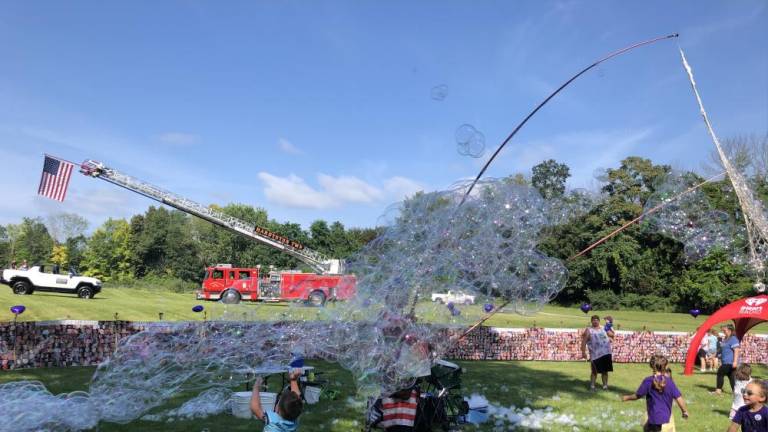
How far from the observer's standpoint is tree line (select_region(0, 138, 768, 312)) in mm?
27228

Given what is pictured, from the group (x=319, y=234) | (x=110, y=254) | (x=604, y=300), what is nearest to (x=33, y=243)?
(x=110, y=254)

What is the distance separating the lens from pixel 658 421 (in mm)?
5879

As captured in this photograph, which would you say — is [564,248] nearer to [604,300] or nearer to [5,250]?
[604,300]

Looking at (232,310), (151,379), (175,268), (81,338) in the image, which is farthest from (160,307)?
(175,268)

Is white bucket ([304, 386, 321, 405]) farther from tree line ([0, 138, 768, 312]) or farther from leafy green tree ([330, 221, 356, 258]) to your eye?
leafy green tree ([330, 221, 356, 258])

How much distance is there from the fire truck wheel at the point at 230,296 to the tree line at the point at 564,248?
6744 millimetres

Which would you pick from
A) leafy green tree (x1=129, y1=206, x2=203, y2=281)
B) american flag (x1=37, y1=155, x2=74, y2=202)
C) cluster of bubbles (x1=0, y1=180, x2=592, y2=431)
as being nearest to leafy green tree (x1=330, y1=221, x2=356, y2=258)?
leafy green tree (x1=129, y1=206, x2=203, y2=281)

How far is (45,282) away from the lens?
25312 mm

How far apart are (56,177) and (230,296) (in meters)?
10.4

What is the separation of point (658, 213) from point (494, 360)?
823cm

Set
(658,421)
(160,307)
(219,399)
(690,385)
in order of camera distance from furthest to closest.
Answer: (160,307) < (690,385) < (219,399) < (658,421)

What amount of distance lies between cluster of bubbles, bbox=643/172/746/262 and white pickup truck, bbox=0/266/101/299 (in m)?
25.3

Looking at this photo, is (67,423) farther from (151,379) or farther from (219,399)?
(219,399)

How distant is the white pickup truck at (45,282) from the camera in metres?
24.8
